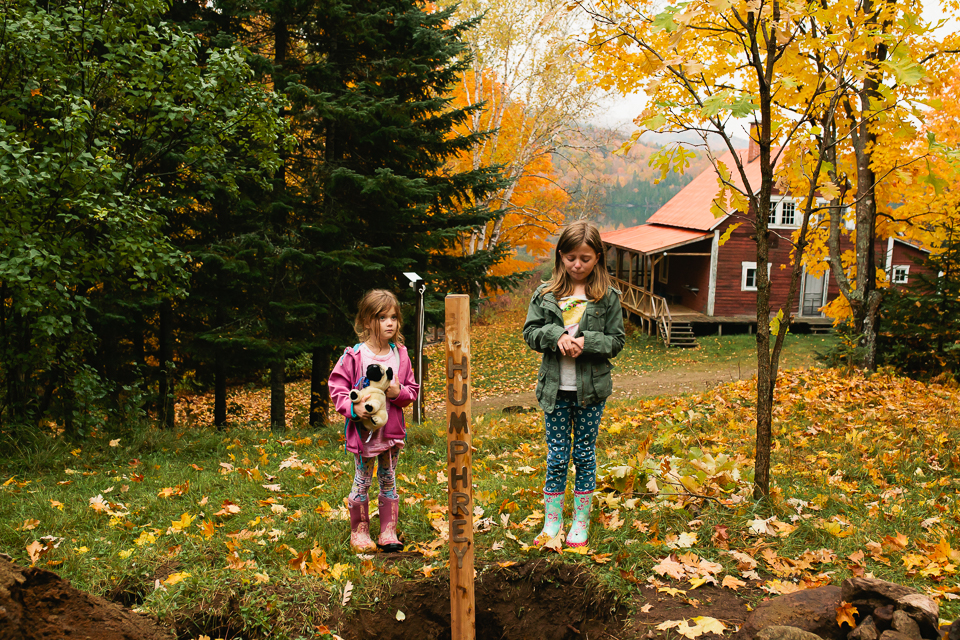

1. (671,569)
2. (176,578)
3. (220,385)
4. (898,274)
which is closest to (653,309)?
(898,274)

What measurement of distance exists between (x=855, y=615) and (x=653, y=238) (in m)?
23.1

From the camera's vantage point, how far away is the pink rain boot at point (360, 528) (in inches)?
136

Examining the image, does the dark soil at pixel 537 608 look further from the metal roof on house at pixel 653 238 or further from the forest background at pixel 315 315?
the metal roof on house at pixel 653 238

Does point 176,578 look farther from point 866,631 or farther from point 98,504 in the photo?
point 866,631

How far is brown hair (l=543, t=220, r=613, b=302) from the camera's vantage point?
10.5 ft

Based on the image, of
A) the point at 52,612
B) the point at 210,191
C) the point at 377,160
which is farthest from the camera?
the point at 377,160

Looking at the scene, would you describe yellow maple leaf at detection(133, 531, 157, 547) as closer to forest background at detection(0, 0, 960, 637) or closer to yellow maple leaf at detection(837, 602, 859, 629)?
forest background at detection(0, 0, 960, 637)

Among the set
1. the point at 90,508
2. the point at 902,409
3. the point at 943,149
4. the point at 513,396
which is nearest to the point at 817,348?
the point at 513,396

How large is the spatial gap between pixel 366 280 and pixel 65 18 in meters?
5.56

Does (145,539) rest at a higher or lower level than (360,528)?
lower

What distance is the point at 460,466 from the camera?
8.33 feet

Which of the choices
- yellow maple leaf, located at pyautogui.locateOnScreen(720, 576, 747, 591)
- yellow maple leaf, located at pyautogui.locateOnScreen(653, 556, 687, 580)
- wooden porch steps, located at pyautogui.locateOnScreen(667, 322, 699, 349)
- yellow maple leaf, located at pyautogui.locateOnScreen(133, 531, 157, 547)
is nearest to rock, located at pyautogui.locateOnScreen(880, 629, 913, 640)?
yellow maple leaf, located at pyautogui.locateOnScreen(720, 576, 747, 591)

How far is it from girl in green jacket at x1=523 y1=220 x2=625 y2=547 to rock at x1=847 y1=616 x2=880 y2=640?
4.46 feet

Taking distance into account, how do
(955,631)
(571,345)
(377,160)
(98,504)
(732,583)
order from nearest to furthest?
(955,631)
(732,583)
(571,345)
(98,504)
(377,160)
